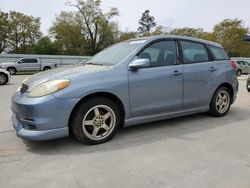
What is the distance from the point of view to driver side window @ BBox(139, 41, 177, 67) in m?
4.55

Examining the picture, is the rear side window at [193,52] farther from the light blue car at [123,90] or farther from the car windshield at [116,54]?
the car windshield at [116,54]

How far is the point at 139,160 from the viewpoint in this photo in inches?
134

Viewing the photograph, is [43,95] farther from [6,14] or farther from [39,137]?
[6,14]

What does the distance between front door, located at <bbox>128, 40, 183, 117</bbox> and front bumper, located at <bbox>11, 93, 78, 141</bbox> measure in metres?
1.01

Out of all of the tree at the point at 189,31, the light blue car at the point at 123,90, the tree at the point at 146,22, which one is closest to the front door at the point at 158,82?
the light blue car at the point at 123,90

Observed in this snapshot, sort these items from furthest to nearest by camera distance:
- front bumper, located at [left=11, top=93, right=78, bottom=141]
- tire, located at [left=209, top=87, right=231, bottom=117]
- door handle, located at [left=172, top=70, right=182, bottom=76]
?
tire, located at [left=209, top=87, right=231, bottom=117] → door handle, located at [left=172, top=70, right=182, bottom=76] → front bumper, located at [left=11, top=93, right=78, bottom=141]

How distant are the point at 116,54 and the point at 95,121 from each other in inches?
49.7

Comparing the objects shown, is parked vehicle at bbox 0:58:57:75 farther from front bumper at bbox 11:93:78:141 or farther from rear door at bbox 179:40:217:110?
front bumper at bbox 11:93:78:141

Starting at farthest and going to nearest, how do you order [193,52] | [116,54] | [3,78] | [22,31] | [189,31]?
[189,31], [22,31], [3,78], [193,52], [116,54]

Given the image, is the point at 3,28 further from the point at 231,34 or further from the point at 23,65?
the point at 231,34

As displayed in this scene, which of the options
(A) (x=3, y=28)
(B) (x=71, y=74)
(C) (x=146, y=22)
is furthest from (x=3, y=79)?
(C) (x=146, y=22)

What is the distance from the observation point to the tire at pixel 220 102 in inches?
215

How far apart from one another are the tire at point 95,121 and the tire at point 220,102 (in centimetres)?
220

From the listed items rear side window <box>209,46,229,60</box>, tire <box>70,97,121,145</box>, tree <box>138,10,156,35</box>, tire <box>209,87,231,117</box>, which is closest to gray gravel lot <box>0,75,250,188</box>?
tire <box>70,97,121,145</box>
